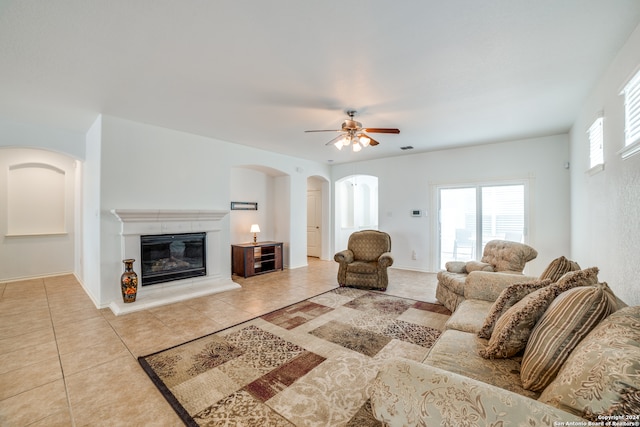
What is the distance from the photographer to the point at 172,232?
4270 millimetres

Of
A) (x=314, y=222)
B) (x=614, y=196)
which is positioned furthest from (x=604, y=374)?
(x=314, y=222)

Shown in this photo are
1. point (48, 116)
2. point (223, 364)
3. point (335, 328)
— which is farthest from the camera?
point (48, 116)

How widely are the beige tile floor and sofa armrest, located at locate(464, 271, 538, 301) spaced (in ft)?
4.78

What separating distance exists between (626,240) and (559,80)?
1.67 metres

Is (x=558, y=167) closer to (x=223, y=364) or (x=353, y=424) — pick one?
(x=353, y=424)

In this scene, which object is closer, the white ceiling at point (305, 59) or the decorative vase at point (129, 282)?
the white ceiling at point (305, 59)

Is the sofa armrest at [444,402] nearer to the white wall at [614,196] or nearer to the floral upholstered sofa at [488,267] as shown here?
the white wall at [614,196]

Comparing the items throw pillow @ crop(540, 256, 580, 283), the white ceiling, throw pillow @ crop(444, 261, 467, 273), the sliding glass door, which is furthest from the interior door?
throw pillow @ crop(540, 256, 580, 283)

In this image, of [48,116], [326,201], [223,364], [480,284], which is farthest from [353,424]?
[326,201]

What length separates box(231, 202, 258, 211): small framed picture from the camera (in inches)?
241

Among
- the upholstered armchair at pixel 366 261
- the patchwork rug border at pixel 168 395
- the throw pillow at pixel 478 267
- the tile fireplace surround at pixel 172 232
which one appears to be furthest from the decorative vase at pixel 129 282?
the throw pillow at pixel 478 267

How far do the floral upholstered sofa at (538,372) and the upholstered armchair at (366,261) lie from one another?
2.85 meters

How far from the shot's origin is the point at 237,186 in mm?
6246

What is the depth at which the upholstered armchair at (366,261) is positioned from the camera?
4520 millimetres
